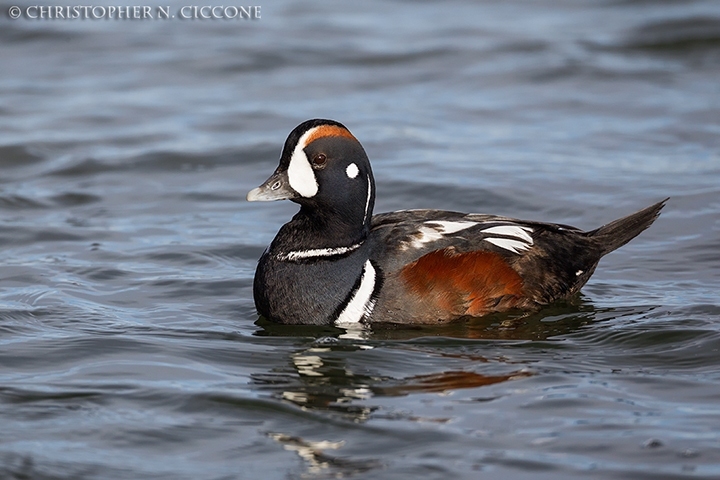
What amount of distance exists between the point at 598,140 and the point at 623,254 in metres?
3.86

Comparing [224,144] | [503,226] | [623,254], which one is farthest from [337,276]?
[224,144]

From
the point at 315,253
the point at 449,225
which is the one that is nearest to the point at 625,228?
the point at 449,225

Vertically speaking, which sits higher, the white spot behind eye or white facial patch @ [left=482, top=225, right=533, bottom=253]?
the white spot behind eye

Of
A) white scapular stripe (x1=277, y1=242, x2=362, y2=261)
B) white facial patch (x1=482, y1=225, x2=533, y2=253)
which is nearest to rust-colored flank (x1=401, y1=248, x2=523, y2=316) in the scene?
white facial patch (x1=482, y1=225, x2=533, y2=253)

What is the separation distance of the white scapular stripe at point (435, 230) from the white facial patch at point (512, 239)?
0.19 meters

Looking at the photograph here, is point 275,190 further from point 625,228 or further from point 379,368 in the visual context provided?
point 625,228

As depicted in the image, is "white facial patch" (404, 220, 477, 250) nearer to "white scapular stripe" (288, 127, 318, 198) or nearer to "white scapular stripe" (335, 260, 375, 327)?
"white scapular stripe" (335, 260, 375, 327)

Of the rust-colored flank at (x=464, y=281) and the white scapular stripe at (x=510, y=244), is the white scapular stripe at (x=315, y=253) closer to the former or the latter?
the rust-colored flank at (x=464, y=281)

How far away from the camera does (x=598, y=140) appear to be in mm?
14188

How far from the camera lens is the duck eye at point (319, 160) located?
27.8ft

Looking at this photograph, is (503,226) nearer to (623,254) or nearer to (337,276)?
(337,276)

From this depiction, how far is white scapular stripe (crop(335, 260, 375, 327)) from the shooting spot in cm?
841
